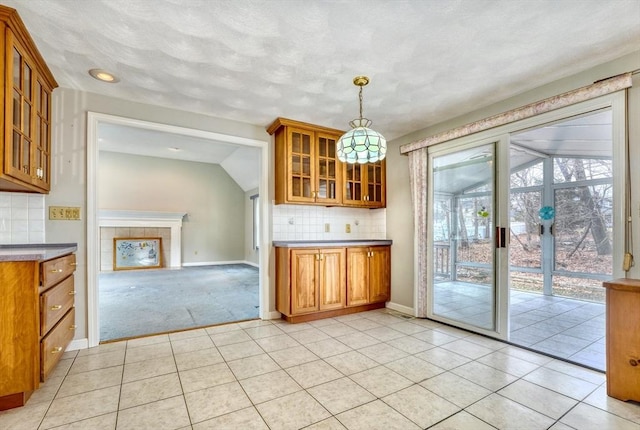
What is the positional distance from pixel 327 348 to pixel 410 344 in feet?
2.65

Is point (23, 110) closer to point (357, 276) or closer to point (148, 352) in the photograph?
point (148, 352)

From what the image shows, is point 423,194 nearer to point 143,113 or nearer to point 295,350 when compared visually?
point 295,350

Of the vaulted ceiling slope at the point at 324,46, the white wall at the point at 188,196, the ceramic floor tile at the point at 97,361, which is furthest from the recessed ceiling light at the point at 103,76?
the white wall at the point at 188,196

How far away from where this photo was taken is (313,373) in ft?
7.46

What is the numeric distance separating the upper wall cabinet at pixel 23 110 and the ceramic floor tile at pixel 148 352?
1.61 metres

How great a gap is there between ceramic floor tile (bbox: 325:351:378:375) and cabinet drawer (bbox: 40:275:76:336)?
2.02 m

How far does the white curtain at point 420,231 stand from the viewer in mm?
3729

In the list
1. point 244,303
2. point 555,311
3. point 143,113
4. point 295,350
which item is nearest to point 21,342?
point 295,350

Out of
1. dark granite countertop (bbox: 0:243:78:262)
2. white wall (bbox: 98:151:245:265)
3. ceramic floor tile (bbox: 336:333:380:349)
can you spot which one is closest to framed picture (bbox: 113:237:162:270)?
white wall (bbox: 98:151:245:265)

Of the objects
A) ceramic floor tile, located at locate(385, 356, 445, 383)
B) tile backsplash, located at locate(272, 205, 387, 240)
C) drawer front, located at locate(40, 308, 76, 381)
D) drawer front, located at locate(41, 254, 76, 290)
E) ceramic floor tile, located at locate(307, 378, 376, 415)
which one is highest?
tile backsplash, located at locate(272, 205, 387, 240)

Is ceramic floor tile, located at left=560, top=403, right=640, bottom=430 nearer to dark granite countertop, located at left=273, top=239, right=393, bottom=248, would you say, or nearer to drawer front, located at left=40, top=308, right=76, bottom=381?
dark granite countertop, located at left=273, top=239, right=393, bottom=248

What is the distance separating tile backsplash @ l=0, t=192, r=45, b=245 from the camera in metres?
2.51

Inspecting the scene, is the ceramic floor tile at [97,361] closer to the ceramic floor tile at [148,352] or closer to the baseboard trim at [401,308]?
the ceramic floor tile at [148,352]

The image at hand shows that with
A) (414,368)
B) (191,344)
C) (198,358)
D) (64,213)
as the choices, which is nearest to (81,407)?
(198,358)
